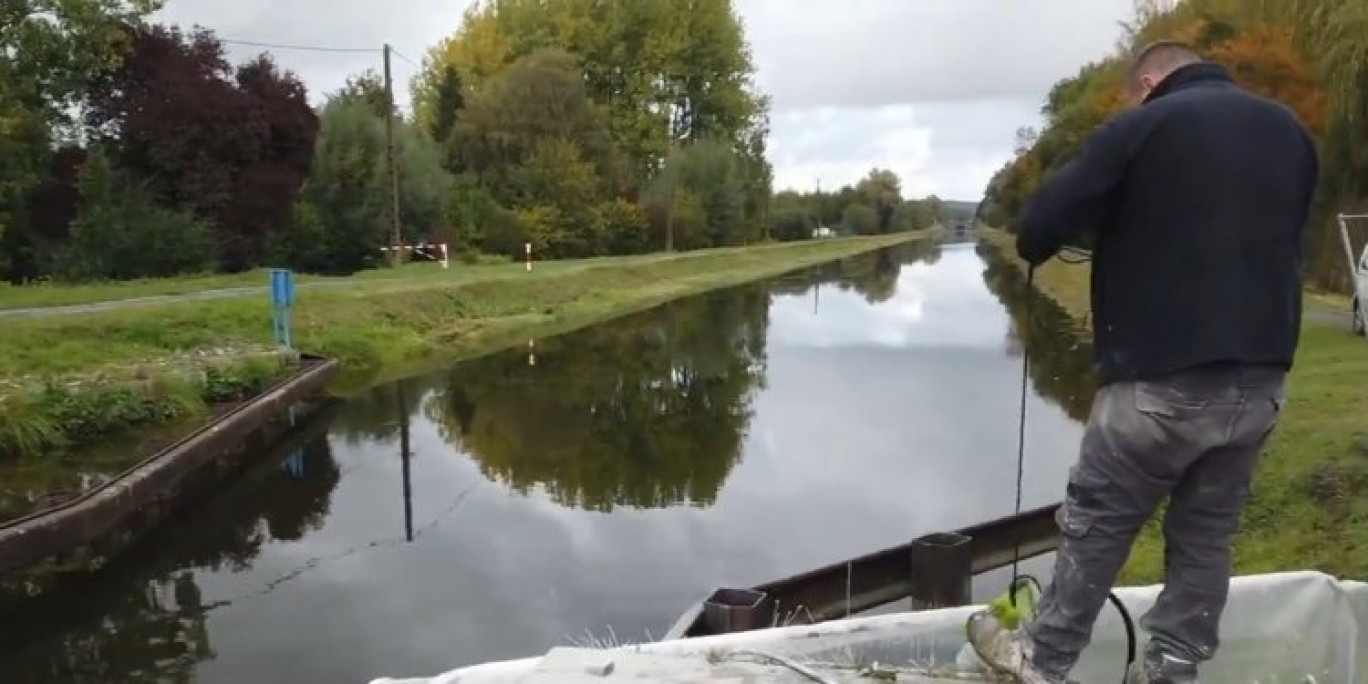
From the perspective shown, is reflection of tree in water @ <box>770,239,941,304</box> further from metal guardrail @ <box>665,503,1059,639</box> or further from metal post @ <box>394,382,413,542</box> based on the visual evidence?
metal guardrail @ <box>665,503,1059,639</box>

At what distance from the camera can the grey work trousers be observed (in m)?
2.93

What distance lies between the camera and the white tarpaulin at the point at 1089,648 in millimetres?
3318

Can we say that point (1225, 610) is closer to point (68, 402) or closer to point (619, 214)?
point (68, 402)

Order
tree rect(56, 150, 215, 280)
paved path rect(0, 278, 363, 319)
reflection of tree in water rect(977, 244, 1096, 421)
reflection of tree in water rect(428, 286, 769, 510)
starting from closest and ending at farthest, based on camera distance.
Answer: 1. reflection of tree in water rect(428, 286, 769, 510)
2. reflection of tree in water rect(977, 244, 1096, 421)
3. paved path rect(0, 278, 363, 319)
4. tree rect(56, 150, 215, 280)

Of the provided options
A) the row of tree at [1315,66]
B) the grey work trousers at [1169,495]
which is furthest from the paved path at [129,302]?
the grey work trousers at [1169,495]

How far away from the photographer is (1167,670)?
3.24 meters

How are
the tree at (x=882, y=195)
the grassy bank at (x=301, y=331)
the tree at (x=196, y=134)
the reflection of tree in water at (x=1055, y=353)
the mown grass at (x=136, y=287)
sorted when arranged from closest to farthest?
the grassy bank at (x=301, y=331) < the reflection of tree in water at (x=1055, y=353) < the mown grass at (x=136, y=287) < the tree at (x=196, y=134) < the tree at (x=882, y=195)

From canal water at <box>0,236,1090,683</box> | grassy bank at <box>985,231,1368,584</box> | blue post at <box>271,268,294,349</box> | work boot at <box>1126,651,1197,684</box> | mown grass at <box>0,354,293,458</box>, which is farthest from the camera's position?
blue post at <box>271,268,294,349</box>

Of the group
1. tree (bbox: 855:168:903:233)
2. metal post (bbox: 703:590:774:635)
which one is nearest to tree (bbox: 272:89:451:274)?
metal post (bbox: 703:590:774:635)

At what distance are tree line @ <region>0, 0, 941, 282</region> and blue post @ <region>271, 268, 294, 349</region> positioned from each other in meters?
7.30

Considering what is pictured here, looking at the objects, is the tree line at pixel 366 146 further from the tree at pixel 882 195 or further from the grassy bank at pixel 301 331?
the tree at pixel 882 195

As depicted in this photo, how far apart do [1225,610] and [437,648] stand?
15.3ft

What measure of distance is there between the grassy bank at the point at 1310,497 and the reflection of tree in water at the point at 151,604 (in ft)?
19.2

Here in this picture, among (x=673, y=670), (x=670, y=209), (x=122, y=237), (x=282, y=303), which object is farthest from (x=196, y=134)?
(x=673, y=670)
